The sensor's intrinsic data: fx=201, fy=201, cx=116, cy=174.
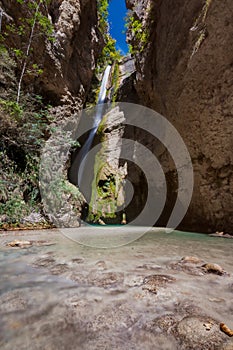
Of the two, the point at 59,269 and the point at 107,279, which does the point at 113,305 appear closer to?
the point at 107,279

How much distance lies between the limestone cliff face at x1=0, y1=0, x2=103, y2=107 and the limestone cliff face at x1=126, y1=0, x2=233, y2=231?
353 centimetres

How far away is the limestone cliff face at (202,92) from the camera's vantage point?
4.58 meters

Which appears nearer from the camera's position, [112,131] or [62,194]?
[62,194]

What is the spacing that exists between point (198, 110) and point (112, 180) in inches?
283

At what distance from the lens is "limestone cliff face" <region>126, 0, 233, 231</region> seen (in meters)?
4.58

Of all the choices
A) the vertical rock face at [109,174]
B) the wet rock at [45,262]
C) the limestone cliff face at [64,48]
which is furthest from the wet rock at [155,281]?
the vertical rock face at [109,174]

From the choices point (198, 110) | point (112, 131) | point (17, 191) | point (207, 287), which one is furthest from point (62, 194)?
point (112, 131)

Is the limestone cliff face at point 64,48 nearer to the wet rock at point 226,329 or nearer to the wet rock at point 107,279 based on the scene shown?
the wet rock at point 107,279

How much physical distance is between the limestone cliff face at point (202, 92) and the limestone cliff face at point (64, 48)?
3534 mm

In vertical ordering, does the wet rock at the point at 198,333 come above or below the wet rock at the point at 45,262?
above

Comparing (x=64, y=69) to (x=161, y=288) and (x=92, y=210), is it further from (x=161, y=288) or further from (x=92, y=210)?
(x=161, y=288)

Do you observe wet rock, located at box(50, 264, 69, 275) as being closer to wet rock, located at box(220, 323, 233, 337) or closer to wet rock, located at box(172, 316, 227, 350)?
wet rock, located at box(172, 316, 227, 350)

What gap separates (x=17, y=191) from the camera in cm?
512

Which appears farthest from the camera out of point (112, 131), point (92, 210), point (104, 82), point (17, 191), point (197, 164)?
point (104, 82)
